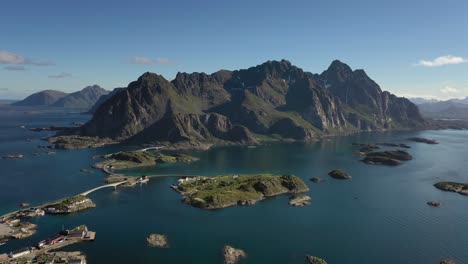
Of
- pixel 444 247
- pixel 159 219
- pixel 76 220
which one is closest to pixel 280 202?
pixel 159 219

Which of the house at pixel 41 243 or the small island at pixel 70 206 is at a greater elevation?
the small island at pixel 70 206

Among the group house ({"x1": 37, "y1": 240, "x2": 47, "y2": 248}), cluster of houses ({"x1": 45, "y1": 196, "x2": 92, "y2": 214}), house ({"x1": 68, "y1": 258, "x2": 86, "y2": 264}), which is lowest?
house ({"x1": 68, "y1": 258, "x2": 86, "y2": 264})

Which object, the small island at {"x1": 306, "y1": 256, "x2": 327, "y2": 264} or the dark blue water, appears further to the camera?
the dark blue water

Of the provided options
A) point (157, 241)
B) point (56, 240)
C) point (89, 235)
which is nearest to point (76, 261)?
point (56, 240)

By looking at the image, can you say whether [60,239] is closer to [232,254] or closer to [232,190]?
[232,254]

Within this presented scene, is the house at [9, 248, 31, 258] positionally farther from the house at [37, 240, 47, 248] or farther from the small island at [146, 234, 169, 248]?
the small island at [146, 234, 169, 248]


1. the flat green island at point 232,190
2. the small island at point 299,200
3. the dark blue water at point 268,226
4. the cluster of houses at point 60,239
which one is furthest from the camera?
the small island at point 299,200

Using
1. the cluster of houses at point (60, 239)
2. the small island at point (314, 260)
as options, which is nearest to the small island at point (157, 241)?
the cluster of houses at point (60, 239)

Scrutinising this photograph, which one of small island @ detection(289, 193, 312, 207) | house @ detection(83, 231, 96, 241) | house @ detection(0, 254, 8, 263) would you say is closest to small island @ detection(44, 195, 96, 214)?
house @ detection(83, 231, 96, 241)

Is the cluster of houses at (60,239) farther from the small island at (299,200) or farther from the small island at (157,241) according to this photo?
the small island at (299,200)
